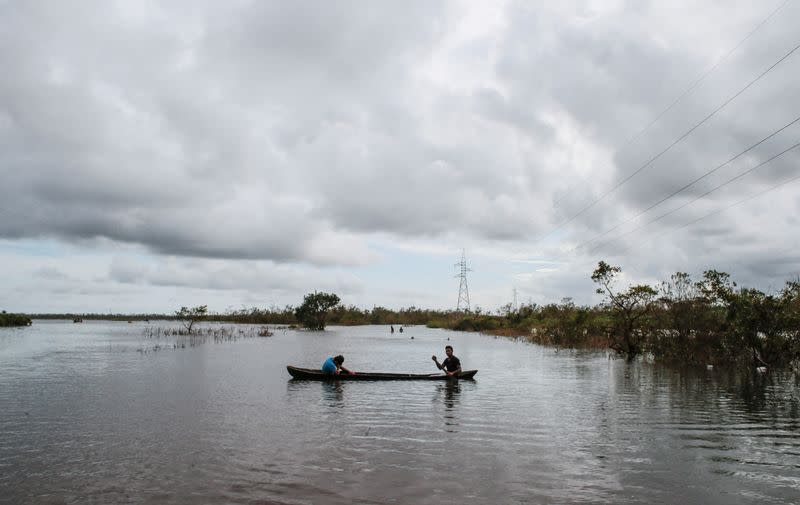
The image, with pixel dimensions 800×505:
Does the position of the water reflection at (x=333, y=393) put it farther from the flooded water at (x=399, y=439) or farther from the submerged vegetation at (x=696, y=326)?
the submerged vegetation at (x=696, y=326)

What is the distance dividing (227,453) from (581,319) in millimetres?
47028

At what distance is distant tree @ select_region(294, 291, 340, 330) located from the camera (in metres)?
101

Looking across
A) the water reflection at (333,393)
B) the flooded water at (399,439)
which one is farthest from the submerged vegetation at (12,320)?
the water reflection at (333,393)

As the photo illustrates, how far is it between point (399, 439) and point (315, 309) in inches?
3422

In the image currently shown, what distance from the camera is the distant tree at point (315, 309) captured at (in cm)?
10125

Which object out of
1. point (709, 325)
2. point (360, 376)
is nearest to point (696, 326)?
point (709, 325)

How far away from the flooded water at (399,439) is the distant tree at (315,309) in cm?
7084

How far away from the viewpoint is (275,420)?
18.7m

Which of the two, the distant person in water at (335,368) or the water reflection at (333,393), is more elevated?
the distant person in water at (335,368)

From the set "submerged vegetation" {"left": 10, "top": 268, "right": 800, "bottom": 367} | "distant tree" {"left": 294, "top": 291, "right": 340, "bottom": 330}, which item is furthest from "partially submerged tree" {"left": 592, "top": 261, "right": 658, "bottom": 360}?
"distant tree" {"left": 294, "top": 291, "right": 340, "bottom": 330}

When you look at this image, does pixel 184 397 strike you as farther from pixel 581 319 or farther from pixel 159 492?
pixel 581 319

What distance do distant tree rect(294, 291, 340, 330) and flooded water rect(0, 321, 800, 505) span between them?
7084 centimetres

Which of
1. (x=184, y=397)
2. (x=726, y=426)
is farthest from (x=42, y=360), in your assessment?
(x=726, y=426)

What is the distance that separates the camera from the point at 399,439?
15.8 metres
